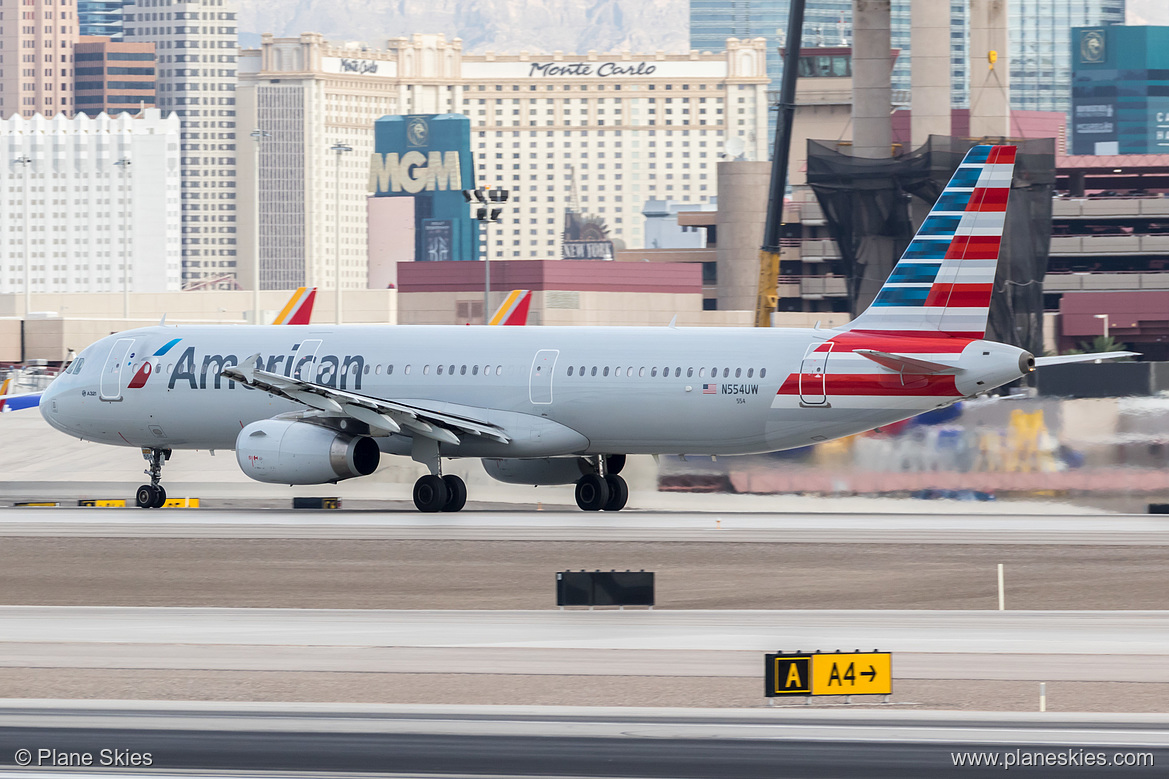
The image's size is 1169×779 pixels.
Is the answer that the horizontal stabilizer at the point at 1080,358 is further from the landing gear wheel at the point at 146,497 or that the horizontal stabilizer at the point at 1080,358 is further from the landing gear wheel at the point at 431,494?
the landing gear wheel at the point at 146,497

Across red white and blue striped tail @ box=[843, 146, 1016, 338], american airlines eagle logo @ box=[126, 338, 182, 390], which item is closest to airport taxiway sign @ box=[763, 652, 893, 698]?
red white and blue striped tail @ box=[843, 146, 1016, 338]

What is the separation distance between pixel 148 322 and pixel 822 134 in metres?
73.8

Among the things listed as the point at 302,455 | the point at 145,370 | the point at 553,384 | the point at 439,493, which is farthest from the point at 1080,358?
the point at 145,370

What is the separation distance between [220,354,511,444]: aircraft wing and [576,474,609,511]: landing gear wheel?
289 cm

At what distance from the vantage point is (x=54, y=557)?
33.4 meters

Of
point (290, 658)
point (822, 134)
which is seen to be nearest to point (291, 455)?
point (290, 658)

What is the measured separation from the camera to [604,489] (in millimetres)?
42969

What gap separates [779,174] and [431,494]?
4613 centimetres

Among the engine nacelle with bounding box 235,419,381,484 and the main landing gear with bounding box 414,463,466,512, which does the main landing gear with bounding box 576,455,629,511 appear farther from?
the engine nacelle with bounding box 235,419,381,484

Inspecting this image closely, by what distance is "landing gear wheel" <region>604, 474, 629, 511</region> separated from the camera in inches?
1693

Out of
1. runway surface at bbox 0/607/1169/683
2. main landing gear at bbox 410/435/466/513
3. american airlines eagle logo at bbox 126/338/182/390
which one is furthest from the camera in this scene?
american airlines eagle logo at bbox 126/338/182/390

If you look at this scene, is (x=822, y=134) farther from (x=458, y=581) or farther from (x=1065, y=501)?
(x=458, y=581)

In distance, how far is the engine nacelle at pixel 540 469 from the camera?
43438 mm

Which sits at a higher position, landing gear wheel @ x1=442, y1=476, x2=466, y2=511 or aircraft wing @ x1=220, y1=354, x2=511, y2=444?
aircraft wing @ x1=220, y1=354, x2=511, y2=444
